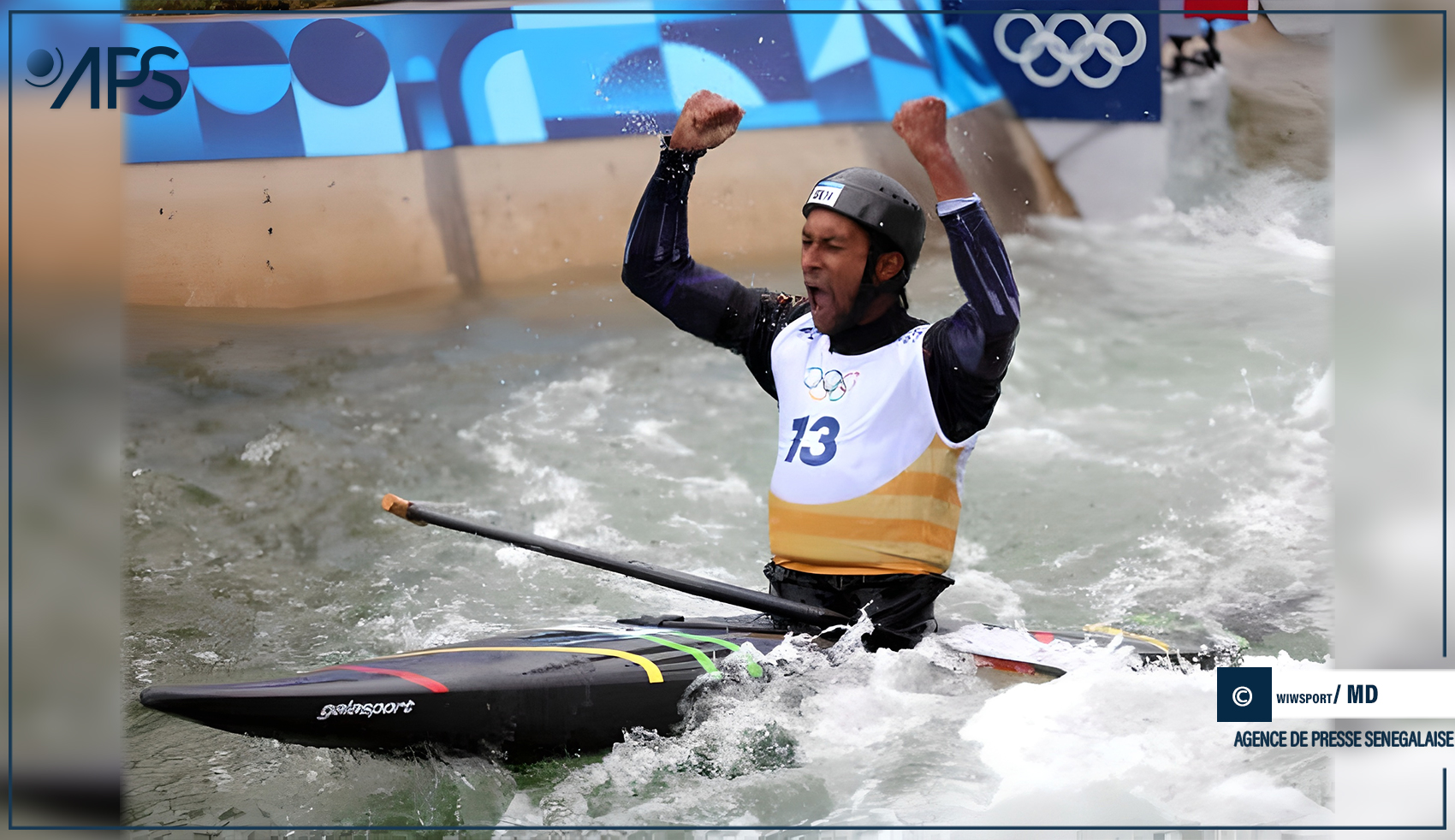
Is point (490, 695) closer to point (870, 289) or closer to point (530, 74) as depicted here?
point (870, 289)

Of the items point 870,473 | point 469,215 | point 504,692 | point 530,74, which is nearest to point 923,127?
point 870,473

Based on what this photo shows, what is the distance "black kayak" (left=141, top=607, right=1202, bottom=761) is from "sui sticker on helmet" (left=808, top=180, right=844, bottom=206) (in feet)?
2.71

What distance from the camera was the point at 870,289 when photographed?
2.52 m

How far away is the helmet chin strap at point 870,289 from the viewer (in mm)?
2498

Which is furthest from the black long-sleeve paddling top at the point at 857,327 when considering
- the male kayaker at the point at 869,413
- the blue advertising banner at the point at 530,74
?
the blue advertising banner at the point at 530,74

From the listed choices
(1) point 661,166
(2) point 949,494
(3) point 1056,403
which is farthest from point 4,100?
(3) point 1056,403

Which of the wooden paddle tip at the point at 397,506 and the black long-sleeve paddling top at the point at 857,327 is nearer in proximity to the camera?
the black long-sleeve paddling top at the point at 857,327

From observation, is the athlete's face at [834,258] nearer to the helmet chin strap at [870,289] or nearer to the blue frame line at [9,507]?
the helmet chin strap at [870,289]

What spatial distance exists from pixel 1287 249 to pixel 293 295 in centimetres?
474

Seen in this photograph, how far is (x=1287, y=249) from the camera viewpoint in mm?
6402

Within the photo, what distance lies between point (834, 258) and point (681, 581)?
68 centimetres

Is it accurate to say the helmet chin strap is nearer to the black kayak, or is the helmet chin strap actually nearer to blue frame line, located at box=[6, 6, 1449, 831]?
the black kayak

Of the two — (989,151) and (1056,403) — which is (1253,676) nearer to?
(1056,403)

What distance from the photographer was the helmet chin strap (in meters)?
2.50
